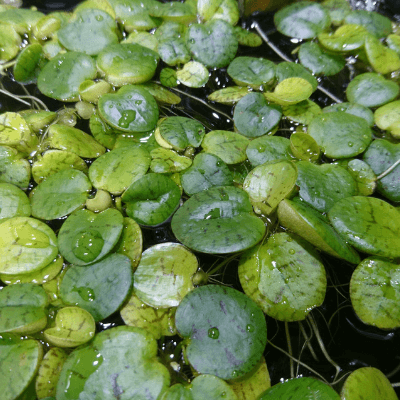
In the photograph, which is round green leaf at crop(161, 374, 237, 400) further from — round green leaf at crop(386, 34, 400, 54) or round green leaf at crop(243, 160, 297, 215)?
round green leaf at crop(386, 34, 400, 54)

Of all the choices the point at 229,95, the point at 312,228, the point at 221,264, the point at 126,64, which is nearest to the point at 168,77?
the point at 126,64

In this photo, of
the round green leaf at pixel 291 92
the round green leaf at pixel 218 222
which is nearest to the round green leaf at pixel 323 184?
the round green leaf at pixel 218 222

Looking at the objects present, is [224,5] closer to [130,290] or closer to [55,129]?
→ [55,129]

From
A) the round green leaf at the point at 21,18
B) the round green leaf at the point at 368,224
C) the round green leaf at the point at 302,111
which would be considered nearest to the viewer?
the round green leaf at the point at 368,224

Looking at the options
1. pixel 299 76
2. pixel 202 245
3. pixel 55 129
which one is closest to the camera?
pixel 202 245

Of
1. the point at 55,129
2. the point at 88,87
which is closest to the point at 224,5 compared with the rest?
the point at 88,87

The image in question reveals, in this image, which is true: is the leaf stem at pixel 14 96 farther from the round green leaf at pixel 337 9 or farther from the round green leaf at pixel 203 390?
the round green leaf at pixel 337 9

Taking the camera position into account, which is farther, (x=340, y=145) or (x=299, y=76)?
(x=299, y=76)
